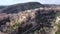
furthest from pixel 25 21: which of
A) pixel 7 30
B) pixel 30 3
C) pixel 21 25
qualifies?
pixel 30 3

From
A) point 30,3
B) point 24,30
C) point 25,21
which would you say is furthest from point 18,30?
point 30,3

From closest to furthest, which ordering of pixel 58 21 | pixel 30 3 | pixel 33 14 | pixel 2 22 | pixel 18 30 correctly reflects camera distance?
pixel 18 30, pixel 58 21, pixel 2 22, pixel 33 14, pixel 30 3

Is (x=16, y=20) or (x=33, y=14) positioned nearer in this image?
(x=16, y=20)

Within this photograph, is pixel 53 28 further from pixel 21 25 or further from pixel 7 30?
pixel 7 30

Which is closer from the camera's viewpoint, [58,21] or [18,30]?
[18,30]

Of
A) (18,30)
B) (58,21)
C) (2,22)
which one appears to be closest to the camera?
(18,30)

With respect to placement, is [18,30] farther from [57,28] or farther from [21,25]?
[57,28]

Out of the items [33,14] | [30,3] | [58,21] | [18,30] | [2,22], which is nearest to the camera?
[18,30]
